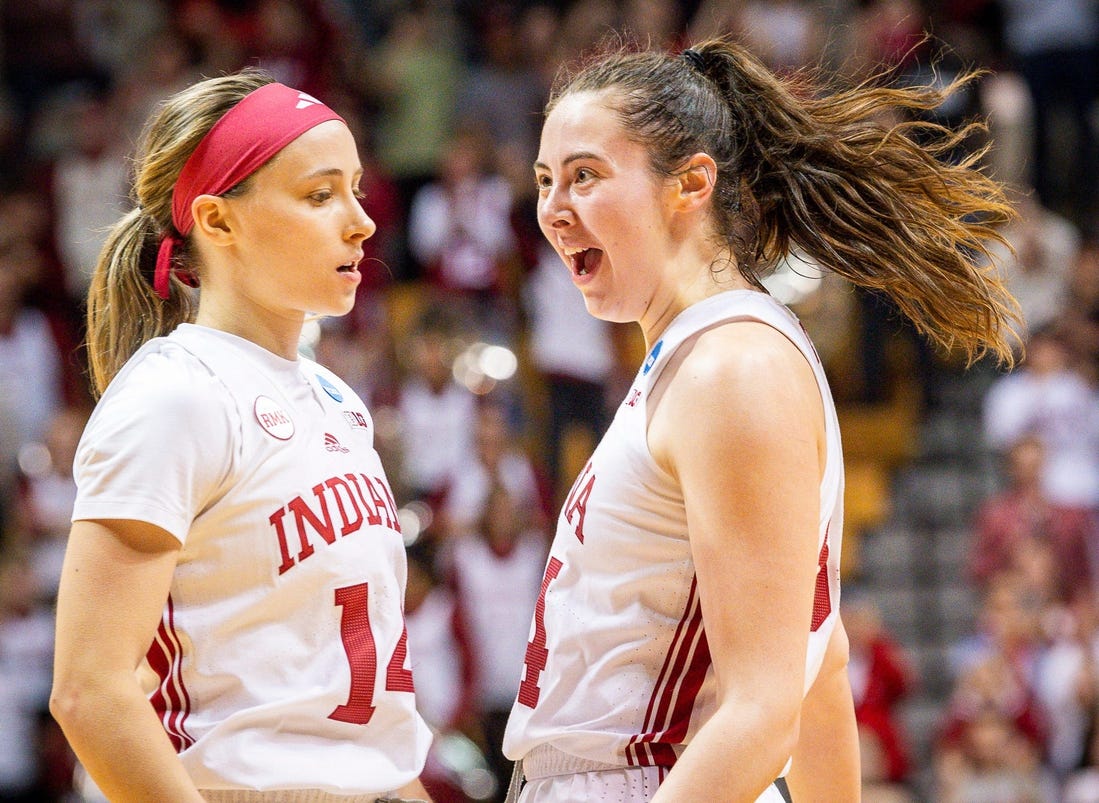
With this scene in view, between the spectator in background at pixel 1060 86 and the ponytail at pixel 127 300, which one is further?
the spectator in background at pixel 1060 86

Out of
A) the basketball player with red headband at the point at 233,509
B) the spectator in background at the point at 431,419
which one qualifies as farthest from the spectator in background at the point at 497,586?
the basketball player with red headband at the point at 233,509

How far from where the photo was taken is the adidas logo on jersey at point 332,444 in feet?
8.46

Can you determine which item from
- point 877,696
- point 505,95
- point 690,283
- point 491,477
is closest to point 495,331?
point 491,477

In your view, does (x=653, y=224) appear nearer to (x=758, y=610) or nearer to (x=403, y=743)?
(x=758, y=610)

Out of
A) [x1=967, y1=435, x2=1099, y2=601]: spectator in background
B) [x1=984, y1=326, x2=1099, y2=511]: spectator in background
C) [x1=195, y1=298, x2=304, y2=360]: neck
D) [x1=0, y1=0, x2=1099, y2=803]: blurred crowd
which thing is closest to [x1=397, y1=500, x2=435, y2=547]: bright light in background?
[x1=0, y1=0, x2=1099, y2=803]: blurred crowd

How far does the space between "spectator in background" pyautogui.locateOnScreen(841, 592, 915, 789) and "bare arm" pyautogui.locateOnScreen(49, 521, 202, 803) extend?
19.1ft

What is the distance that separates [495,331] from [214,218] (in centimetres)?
702

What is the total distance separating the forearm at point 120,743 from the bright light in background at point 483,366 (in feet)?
21.6

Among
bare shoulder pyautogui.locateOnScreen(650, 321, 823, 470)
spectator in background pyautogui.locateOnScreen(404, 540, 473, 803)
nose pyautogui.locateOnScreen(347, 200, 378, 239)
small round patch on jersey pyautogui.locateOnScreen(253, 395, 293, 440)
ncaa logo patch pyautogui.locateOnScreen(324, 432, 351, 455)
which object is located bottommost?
spectator in background pyautogui.locateOnScreen(404, 540, 473, 803)

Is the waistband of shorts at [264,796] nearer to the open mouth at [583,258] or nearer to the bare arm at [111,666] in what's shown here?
the bare arm at [111,666]

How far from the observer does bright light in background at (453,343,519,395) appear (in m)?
8.90

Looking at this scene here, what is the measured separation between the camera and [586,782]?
8.14 feet

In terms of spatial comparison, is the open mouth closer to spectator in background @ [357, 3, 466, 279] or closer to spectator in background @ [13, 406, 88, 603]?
spectator in background @ [13, 406, 88, 603]

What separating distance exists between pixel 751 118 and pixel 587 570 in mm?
842
